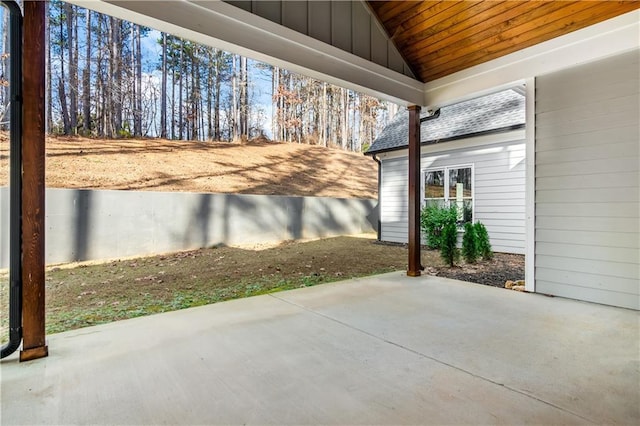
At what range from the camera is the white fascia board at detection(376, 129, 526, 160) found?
22.5 feet

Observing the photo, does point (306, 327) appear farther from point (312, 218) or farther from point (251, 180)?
point (251, 180)

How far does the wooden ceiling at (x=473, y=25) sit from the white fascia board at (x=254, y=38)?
517mm

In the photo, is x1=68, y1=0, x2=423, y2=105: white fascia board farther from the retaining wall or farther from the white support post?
the retaining wall

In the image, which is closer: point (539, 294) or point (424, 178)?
point (539, 294)

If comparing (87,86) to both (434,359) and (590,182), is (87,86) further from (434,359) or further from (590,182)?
(590,182)

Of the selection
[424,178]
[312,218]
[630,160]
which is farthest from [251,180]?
[630,160]

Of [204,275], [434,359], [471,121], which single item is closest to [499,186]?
[471,121]

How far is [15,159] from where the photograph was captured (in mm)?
2146

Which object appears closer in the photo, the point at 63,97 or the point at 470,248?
the point at 470,248

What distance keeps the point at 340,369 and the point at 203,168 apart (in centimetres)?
1022

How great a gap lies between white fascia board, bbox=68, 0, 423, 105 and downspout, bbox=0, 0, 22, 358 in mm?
418

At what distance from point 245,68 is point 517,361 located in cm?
1729

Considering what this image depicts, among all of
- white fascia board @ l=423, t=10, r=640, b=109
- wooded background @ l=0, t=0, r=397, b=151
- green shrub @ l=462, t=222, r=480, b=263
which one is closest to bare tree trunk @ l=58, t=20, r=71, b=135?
wooded background @ l=0, t=0, r=397, b=151

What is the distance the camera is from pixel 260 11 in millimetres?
3174
